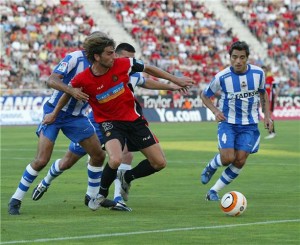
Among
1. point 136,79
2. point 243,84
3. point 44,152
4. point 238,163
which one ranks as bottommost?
point 238,163

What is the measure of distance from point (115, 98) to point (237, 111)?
283 centimetres

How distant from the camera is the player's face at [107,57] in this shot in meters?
A: 11.6

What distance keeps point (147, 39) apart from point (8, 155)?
2520 cm

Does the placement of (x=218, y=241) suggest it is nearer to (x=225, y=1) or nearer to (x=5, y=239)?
(x=5, y=239)

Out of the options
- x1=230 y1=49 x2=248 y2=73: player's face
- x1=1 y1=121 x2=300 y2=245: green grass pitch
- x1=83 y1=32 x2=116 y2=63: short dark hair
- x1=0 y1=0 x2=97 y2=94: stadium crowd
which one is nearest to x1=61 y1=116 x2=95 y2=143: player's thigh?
x1=1 y1=121 x2=300 y2=245: green grass pitch

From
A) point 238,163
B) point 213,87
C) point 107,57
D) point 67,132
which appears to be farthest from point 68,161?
point 213,87

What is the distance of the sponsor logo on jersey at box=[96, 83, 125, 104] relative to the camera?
466 inches

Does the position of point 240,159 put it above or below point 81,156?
below

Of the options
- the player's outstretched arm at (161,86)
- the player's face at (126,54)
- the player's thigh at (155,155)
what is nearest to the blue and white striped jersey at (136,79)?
the player's outstretched arm at (161,86)

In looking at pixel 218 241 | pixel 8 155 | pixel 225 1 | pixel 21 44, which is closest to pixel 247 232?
pixel 218 241

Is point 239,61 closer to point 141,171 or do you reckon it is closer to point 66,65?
point 141,171

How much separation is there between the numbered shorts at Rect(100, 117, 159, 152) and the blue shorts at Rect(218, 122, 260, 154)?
2176 mm

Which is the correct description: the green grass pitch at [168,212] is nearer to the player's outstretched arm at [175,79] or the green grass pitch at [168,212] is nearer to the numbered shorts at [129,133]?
the numbered shorts at [129,133]

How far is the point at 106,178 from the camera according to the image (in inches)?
485
